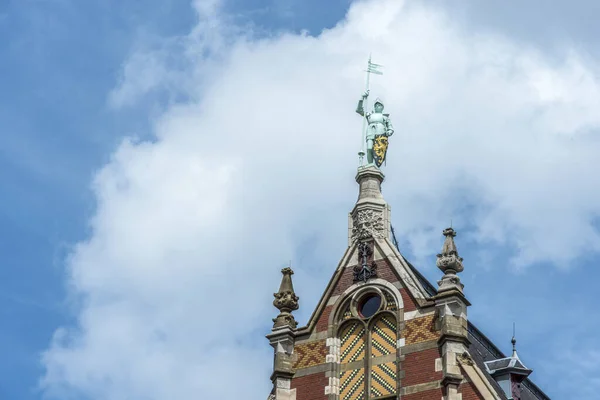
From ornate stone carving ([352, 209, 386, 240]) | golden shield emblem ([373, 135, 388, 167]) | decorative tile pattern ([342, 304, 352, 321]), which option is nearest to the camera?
decorative tile pattern ([342, 304, 352, 321])

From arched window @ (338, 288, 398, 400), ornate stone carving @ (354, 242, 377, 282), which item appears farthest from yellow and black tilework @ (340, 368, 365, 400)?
ornate stone carving @ (354, 242, 377, 282)

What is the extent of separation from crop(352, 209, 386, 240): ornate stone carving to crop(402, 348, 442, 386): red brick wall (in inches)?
169

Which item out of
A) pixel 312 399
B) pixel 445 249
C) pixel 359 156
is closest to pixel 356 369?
pixel 312 399

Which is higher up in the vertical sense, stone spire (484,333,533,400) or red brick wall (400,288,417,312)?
red brick wall (400,288,417,312)

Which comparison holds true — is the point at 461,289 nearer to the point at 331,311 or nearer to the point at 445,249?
the point at 445,249

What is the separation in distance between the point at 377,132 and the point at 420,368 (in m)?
8.60

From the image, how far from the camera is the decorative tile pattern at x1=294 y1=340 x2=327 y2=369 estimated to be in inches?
1618

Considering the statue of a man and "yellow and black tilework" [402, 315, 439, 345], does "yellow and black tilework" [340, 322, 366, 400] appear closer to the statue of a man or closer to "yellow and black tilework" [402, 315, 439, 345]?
"yellow and black tilework" [402, 315, 439, 345]

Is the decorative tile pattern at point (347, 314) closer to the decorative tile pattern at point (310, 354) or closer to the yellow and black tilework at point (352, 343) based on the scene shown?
the yellow and black tilework at point (352, 343)

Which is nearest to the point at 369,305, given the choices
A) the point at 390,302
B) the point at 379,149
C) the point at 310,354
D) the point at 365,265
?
the point at 390,302

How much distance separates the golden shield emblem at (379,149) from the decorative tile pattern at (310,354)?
612 centimetres

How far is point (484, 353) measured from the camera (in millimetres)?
43625

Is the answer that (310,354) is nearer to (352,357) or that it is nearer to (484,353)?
(352,357)

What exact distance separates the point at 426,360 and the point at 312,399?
11.1 feet
